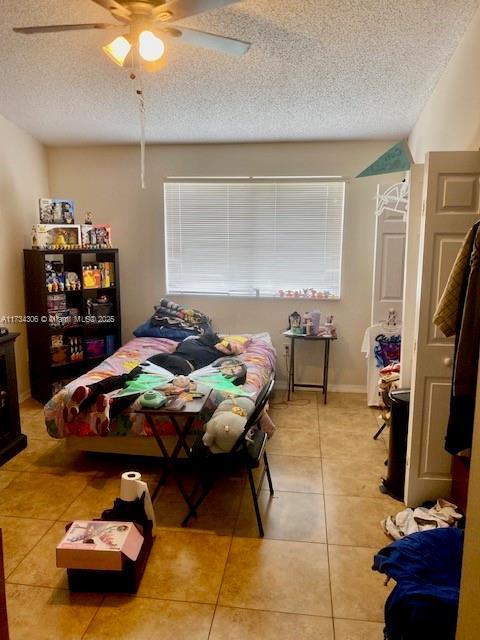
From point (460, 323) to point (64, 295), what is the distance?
3.76 m

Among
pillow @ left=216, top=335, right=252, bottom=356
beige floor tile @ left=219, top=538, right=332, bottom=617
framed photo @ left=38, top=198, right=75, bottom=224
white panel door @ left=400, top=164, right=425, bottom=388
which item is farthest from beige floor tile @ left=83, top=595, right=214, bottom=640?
framed photo @ left=38, top=198, right=75, bottom=224

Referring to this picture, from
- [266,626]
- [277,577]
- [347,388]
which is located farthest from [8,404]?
[347,388]

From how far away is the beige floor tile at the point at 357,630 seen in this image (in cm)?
181

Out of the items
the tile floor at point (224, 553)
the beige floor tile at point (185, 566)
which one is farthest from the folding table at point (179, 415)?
the beige floor tile at point (185, 566)

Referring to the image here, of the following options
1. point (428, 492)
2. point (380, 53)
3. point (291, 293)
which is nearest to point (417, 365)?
point (428, 492)

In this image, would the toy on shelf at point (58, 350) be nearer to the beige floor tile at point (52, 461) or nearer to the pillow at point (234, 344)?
the beige floor tile at point (52, 461)

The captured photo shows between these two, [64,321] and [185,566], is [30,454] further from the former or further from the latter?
[185,566]

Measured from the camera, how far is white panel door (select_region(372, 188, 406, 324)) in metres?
4.03

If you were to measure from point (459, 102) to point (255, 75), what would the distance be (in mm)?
1320

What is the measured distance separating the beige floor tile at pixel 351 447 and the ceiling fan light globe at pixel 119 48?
2.85 meters

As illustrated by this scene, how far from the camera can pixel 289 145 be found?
4.57 meters

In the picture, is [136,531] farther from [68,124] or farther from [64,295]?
[68,124]

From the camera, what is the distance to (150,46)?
6.56 feet

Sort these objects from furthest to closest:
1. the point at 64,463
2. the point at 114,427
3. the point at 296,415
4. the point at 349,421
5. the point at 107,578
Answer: the point at 296,415
the point at 349,421
the point at 64,463
the point at 114,427
the point at 107,578
